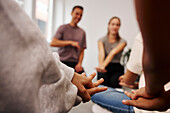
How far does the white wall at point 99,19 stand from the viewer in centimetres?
287

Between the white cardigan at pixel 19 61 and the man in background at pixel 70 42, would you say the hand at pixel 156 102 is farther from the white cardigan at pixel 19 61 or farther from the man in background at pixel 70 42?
the man in background at pixel 70 42

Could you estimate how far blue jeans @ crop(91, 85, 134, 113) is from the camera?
915mm

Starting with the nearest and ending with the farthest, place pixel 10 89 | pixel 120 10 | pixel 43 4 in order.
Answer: pixel 10 89 < pixel 43 4 < pixel 120 10

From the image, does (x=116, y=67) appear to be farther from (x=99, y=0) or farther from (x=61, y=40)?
(x=99, y=0)

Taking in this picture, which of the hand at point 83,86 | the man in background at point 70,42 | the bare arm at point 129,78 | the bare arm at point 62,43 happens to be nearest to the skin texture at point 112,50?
the man in background at point 70,42

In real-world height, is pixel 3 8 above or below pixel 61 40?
above

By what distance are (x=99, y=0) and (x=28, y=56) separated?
2.86 meters

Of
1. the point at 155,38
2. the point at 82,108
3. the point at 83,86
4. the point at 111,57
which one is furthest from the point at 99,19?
the point at 155,38

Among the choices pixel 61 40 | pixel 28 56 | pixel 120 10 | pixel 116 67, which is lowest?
pixel 116 67

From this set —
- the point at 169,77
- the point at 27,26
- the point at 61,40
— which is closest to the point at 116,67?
the point at 61,40

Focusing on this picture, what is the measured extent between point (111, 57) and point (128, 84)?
0.91 metres

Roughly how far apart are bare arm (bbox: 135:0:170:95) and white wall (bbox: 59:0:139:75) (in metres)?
2.58

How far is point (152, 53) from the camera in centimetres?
29

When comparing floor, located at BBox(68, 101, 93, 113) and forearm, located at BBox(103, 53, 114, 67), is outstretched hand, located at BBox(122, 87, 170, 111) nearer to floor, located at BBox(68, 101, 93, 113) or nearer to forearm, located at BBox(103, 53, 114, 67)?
floor, located at BBox(68, 101, 93, 113)
